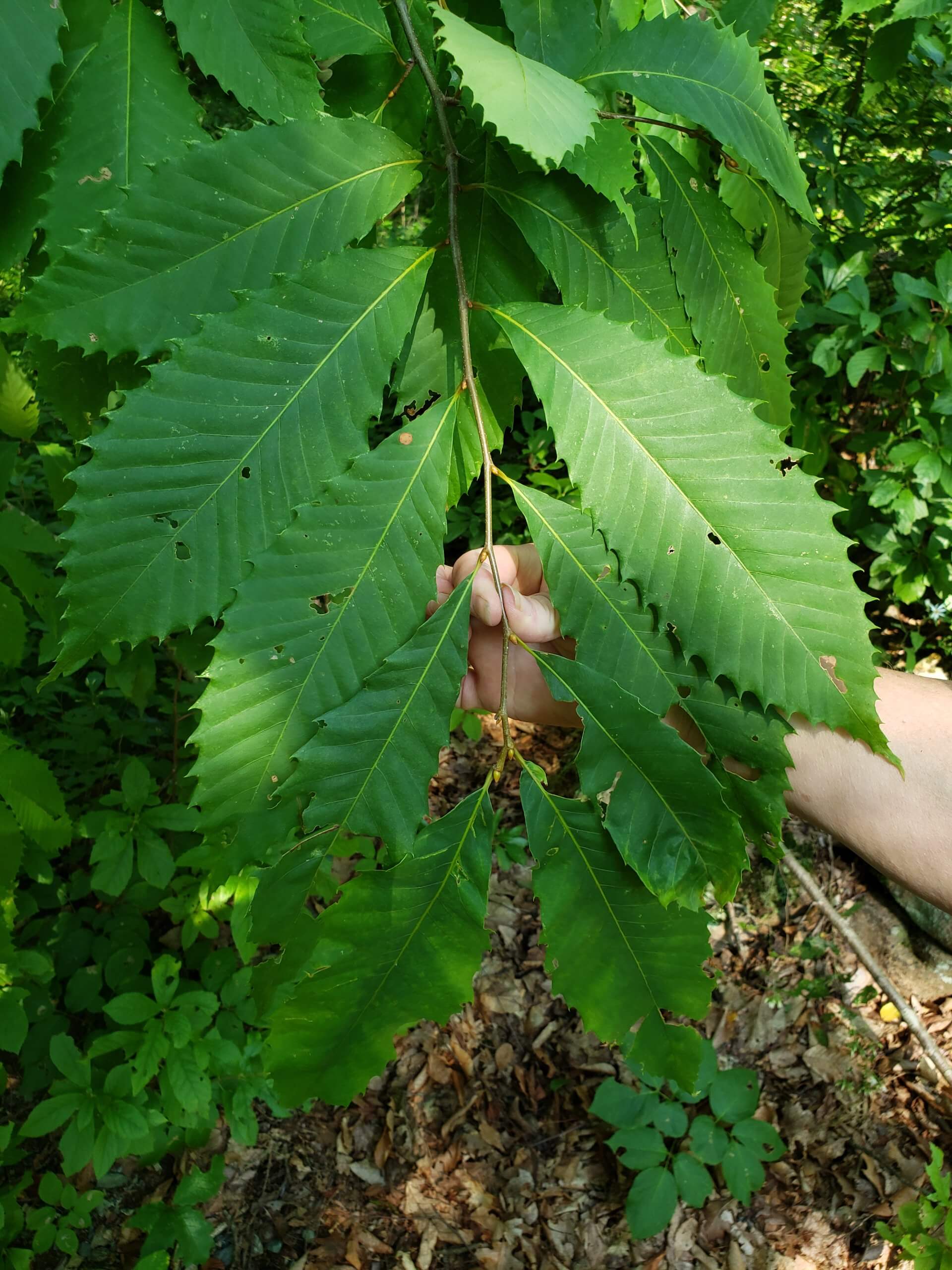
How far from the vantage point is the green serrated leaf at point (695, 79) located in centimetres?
85

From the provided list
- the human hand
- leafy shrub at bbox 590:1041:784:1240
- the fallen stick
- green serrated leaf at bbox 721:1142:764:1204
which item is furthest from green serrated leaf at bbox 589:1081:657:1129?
the human hand

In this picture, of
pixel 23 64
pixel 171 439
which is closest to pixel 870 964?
pixel 171 439

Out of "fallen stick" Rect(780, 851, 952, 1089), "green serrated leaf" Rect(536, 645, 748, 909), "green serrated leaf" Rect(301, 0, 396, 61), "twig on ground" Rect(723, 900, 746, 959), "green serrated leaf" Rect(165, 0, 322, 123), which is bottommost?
"twig on ground" Rect(723, 900, 746, 959)

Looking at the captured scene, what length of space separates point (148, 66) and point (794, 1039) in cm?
303

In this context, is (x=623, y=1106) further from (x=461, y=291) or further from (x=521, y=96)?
(x=521, y=96)

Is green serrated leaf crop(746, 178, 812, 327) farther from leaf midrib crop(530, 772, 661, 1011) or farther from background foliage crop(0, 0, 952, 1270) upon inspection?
leaf midrib crop(530, 772, 661, 1011)

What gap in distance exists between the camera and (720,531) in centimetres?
75

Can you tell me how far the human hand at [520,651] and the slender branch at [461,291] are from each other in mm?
204

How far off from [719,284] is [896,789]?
30.6 inches

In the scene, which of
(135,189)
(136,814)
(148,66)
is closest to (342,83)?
(148,66)

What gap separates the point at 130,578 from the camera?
0.70m

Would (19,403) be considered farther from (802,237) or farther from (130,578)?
(802,237)

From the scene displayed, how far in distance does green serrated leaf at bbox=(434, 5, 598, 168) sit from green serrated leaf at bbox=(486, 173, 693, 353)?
14 centimetres

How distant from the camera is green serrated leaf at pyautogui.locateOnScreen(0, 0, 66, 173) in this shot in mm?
742
